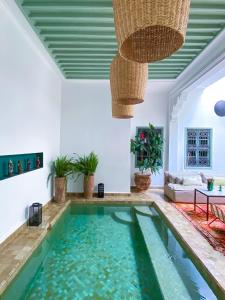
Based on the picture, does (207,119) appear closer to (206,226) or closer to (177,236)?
(206,226)

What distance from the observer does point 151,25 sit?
47.0 inches

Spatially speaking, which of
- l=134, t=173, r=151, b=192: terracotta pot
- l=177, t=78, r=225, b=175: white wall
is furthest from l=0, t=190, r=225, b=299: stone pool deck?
l=177, t=78, r=225, b=175: white wall

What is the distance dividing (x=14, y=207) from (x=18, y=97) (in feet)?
6.25

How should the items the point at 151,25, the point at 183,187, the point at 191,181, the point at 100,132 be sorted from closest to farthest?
the point at 151,25 → the point at 183,187 → the point at 191,181 → the point at 100,132

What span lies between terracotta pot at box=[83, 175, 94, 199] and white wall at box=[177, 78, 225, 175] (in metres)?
3.71

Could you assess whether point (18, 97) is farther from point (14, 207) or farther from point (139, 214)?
point (139, 214)

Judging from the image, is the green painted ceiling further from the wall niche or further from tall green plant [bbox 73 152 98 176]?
tall green plant [bbox 73 152 98 176]

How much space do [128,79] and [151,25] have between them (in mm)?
1093

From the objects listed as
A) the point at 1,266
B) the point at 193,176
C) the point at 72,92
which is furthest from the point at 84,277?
the point at 72,92

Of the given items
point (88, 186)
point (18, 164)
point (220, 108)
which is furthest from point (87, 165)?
point (220, 108)

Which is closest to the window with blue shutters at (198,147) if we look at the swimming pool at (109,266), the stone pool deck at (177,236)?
the stone pool deck at (177,236)

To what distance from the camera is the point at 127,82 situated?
2305 mm

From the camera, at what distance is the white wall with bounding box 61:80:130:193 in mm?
7598

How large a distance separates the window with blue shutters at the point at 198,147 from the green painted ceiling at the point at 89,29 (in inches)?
143
